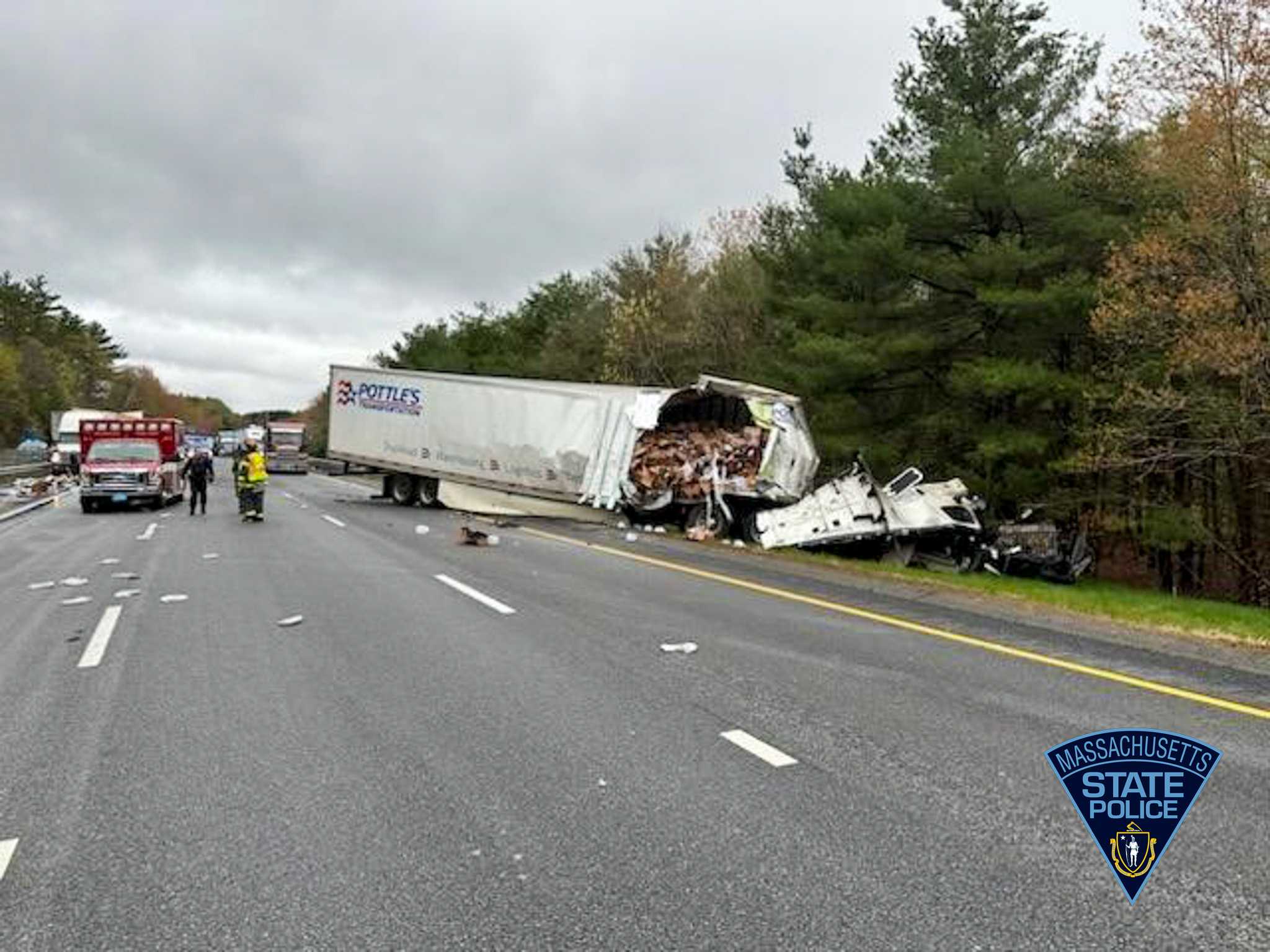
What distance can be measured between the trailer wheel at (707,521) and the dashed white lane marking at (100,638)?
12557 millimetres

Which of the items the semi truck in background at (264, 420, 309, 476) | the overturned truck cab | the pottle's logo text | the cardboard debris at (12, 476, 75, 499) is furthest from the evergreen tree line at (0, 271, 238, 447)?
the overturned truck cab

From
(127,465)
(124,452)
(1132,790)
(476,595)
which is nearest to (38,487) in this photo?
(124,452)

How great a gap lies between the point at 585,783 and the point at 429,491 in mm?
23201

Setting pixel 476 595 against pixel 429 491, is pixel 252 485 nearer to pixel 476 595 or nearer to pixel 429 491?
pixel 429 491

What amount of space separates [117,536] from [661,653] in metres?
14.6

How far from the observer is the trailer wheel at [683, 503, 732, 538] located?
19.9 m

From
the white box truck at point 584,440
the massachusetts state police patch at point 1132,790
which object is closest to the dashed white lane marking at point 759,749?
the massachusetts state police patch at point 1132,790

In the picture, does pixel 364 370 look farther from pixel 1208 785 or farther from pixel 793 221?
pixel 1208 785

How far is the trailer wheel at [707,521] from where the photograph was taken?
19859 millimetres

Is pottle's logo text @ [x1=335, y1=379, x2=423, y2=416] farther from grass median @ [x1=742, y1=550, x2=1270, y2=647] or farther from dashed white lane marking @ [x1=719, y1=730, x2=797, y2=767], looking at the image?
dashed white lane marking @ [x1=719, y1=730, x2=797, y2=767]

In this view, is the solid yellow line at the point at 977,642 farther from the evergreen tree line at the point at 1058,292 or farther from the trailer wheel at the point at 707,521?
the evergreen tree line at the point at 1058,292

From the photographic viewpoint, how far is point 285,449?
55625mm

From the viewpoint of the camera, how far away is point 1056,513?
23.6m

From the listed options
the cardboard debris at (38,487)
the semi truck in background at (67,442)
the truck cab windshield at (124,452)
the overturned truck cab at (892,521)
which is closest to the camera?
the overturned truck cab at (892,521)
